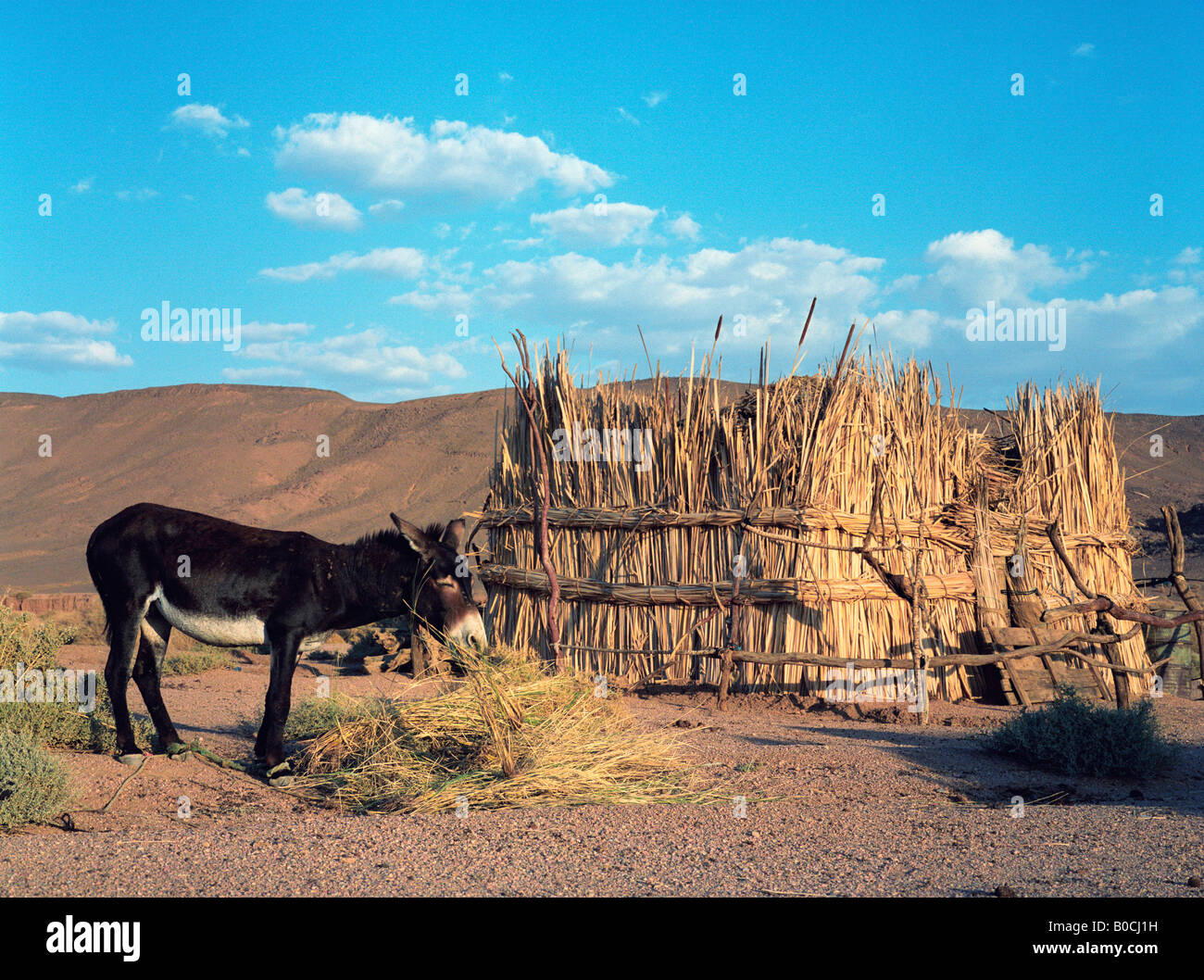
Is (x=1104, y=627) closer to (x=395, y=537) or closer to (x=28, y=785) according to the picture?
(x=395, y=537)

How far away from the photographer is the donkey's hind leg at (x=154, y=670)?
610 centimetres

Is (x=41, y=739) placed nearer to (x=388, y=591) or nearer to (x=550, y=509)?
(x=388, y=591)

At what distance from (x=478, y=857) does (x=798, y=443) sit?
19.3ft

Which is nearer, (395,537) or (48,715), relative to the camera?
(395,537)

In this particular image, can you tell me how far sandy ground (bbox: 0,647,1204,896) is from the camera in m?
3.44

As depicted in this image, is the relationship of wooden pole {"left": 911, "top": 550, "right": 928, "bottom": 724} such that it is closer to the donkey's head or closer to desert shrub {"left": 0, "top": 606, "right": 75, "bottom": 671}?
the donkey's head

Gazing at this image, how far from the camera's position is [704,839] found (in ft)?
13.5

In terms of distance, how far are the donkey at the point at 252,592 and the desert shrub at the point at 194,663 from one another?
20.1 ft

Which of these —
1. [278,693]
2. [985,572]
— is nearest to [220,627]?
[278,693]

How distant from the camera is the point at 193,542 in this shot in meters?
6.02

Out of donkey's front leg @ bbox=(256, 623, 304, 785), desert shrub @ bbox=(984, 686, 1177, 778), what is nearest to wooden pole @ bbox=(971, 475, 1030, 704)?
desert shrub @ bbox=(984, 686, 1177, 778)

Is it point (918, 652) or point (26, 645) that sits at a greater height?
point (26, 645)

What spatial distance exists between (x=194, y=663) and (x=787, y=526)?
8.71 m
